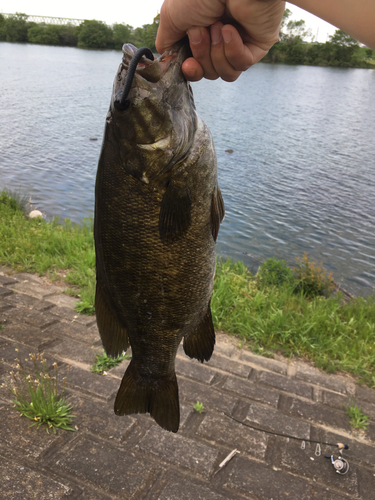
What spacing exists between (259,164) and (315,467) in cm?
1473

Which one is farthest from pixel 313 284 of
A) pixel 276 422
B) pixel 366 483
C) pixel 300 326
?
pixel 366 483

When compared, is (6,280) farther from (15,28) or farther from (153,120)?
(15,28)

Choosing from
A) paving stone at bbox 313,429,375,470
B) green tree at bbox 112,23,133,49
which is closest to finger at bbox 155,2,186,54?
paving stone at bbox 313,429,375,470

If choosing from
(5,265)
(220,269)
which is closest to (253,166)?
(220,269)

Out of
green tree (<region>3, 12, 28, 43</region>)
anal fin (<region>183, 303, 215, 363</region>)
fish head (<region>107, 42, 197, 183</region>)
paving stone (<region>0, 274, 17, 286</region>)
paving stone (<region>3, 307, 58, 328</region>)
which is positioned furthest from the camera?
green tree (<region>3, 12, 28, 43</region>)

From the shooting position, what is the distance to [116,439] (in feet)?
11.1

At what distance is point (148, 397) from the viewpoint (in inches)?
89.2

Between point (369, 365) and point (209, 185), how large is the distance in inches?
153

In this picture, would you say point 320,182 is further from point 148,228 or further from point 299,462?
point 148,228

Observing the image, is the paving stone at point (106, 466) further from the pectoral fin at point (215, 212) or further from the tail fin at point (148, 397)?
the pectoral fin at point (215, 212)

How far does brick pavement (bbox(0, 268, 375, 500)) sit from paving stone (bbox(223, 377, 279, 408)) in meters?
0.01

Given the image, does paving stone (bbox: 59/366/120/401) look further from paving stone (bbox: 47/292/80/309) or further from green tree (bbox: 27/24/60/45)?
green tree (bbox: 27/24/60/45)

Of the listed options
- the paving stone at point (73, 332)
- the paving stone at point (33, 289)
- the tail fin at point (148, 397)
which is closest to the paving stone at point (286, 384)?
the paving stone at point (73, 332)

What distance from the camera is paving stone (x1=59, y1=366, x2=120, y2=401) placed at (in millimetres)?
3887
